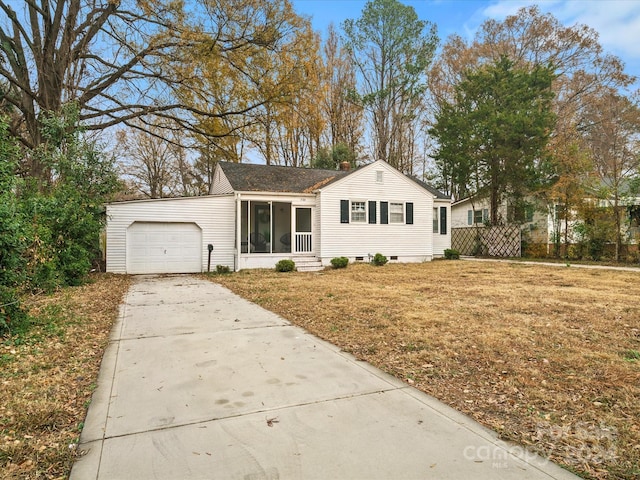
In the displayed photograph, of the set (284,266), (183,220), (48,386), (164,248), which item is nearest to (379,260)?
(284,266)

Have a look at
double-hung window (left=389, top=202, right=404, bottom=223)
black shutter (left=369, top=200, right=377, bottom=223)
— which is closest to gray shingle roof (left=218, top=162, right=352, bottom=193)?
black shutter (left=369, top=200, right=377, bottom=223)

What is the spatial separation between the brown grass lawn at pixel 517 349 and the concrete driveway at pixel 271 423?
0.95 feet

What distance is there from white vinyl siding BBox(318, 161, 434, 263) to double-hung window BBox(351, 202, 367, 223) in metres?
0.19

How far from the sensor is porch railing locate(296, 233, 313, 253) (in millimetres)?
16172

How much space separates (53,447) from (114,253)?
12331 mm

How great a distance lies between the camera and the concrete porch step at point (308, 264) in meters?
14.7

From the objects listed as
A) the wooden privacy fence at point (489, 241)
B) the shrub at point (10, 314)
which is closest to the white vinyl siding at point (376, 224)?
the wooden privacy fence at point (489, 241)

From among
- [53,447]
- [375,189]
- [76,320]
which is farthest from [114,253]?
[53,447]

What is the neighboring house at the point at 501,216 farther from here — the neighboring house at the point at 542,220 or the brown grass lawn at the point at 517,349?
the brown grass lawn at the point at 517,349

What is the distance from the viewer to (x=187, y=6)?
42.0 ft

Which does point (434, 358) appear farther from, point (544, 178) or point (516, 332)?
point (544, 178)

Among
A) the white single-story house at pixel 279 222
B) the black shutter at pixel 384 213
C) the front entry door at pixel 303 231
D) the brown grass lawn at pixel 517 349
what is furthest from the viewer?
the black shutter at pixel 384 213

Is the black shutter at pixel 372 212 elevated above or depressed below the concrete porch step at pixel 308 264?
above

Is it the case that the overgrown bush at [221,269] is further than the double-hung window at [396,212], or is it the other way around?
the double-hung window at [396,212]
